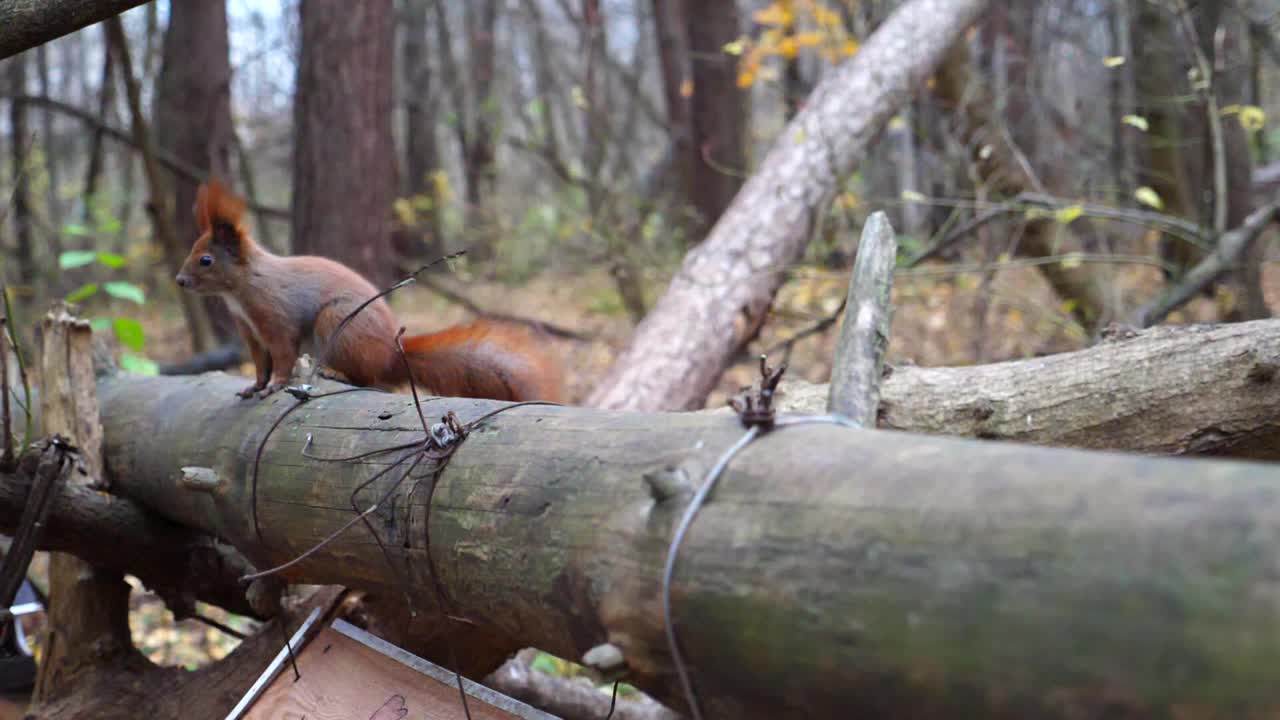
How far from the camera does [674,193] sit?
34.5ft

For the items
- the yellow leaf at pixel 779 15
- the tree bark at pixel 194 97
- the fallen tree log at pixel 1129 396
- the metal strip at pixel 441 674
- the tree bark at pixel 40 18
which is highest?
the yellow leaf at pixel 779 15

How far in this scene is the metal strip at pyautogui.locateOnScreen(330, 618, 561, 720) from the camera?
1.89m

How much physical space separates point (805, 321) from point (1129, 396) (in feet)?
12.3

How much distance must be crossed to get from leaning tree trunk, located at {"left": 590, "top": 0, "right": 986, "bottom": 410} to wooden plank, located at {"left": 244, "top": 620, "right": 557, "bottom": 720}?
169 cm

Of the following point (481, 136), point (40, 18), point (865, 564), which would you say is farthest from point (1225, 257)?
point (481, 136)

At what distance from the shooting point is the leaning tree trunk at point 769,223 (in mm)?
4031

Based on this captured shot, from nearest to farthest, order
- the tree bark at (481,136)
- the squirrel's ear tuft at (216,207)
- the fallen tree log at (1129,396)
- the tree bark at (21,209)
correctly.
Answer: the fallen tree log at (1129,396) < the squirrel's ear tuft at (216,207) < the tree bark at (21,209) < the tree bark at (481,136)

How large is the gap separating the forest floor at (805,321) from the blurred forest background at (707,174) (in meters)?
0.04

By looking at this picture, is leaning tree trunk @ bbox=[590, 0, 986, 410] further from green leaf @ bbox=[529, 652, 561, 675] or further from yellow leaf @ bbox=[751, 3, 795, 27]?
yellow leaf @ bbox=[751, 3, 795, 27]

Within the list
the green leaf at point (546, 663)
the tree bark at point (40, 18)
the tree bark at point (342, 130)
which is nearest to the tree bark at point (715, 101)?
the tree bark at point (342, 130)

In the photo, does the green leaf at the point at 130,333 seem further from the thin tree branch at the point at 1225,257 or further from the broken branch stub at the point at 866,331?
the thin tree branch at the point at 1225,257

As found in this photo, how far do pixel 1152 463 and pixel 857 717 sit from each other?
1.39 feet

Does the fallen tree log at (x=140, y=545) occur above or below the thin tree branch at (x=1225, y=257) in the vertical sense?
below

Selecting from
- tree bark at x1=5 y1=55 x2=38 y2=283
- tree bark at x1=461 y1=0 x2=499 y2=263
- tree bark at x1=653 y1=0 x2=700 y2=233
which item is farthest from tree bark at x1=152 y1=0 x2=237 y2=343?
tree bark at x1=653 y1=0 x2=700 y2=233
